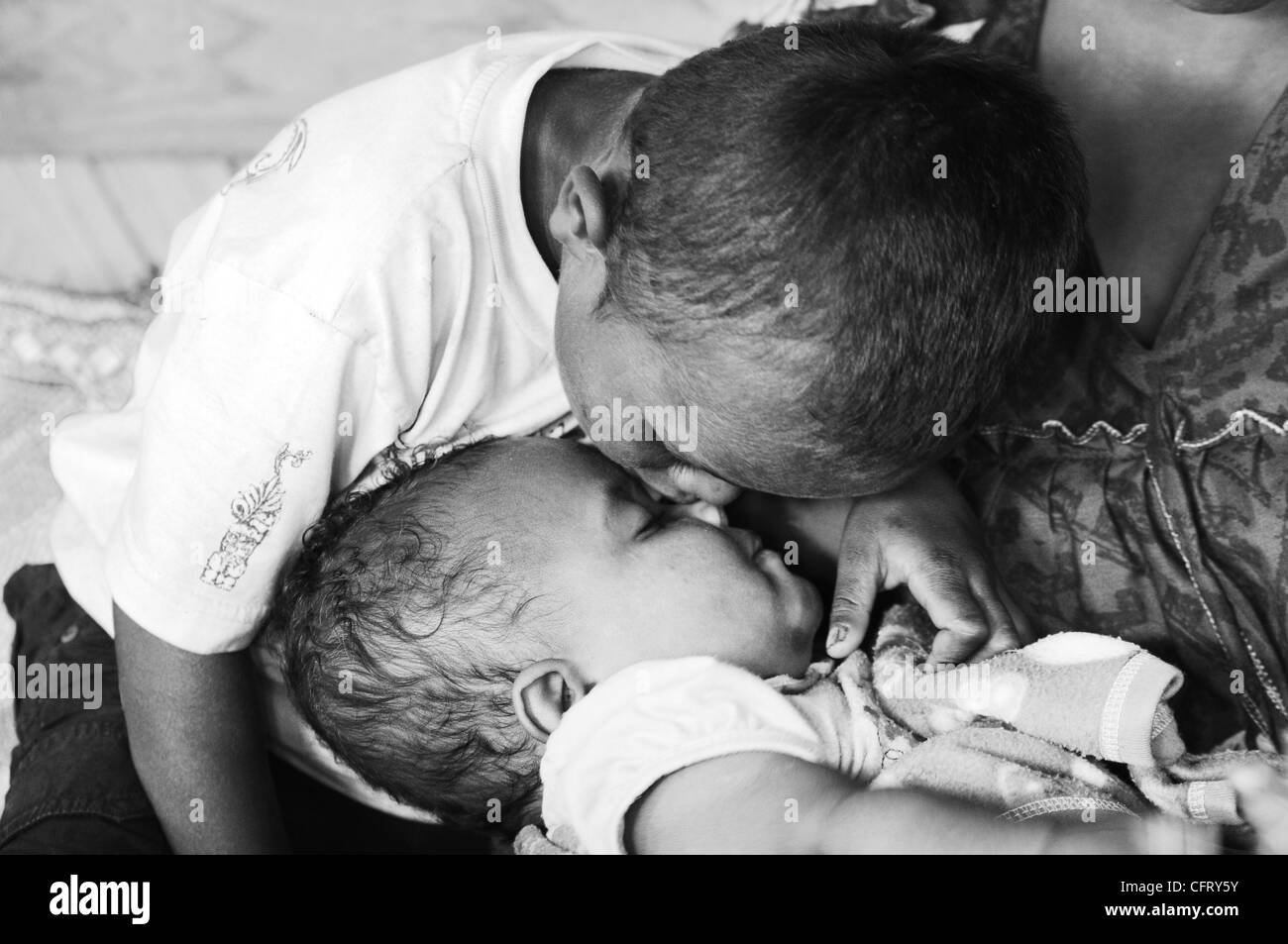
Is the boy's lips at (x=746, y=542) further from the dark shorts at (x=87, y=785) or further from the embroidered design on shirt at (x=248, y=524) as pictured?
the dark shorts at (x=87, y=785)

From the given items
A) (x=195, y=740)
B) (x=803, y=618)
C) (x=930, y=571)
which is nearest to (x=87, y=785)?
(x=195, y=740)

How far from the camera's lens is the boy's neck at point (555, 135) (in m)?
1.05

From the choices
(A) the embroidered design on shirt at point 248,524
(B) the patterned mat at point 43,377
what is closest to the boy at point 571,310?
(A) the embroidered design on shirt at point 248,524

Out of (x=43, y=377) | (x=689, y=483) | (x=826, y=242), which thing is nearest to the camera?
(x=826, y=242)

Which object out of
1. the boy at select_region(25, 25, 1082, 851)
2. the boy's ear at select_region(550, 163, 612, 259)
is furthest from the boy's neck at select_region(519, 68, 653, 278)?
the boy's ear at select_region(550, 163, 612, 259)

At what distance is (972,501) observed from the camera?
3.96ft

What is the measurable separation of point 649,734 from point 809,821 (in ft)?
0.43

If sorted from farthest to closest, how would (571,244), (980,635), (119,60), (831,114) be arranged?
1. (119,60)
2. (980,635)
3. (571,244)
4. (831,114)

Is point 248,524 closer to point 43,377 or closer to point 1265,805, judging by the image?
point 43,377

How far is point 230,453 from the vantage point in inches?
37.8

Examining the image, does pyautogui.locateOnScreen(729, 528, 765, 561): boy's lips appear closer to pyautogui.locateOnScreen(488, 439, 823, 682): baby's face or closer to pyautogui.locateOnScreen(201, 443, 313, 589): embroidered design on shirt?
pyautogui.locateOnScreen(488, 439, 823, 682): baby's face
